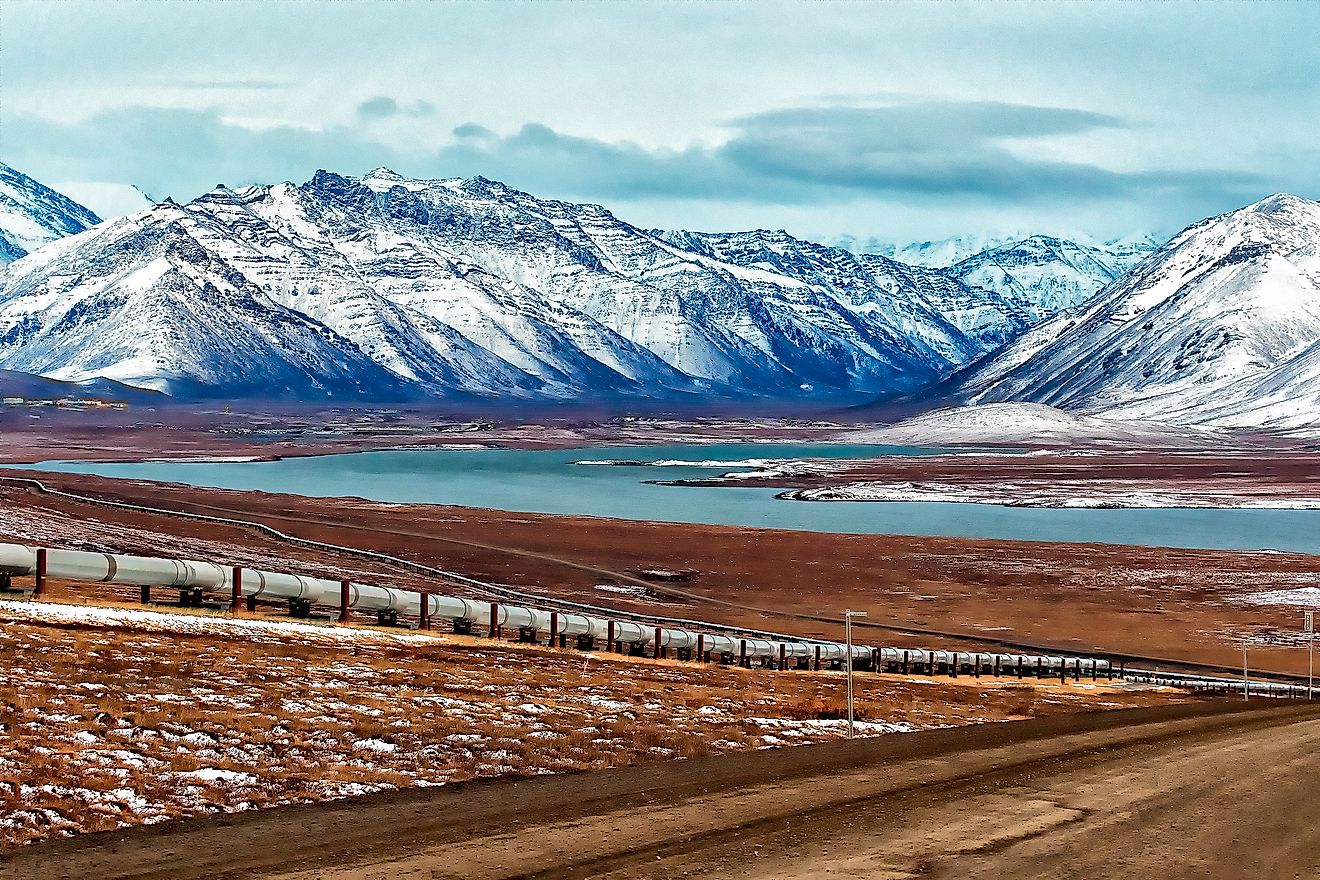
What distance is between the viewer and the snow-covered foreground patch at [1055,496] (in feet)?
558

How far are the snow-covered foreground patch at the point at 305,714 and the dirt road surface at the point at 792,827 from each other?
3.33 ft

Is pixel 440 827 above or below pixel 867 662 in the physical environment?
above

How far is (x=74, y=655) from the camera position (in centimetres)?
2694

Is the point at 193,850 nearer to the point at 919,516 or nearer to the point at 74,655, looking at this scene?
the point at 74,655

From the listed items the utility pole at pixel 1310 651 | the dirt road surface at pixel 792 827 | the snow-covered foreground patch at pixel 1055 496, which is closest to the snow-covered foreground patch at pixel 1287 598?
the utility pole at pixel 1310 651

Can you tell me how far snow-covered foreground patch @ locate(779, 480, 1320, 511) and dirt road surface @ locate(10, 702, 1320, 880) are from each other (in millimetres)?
147626

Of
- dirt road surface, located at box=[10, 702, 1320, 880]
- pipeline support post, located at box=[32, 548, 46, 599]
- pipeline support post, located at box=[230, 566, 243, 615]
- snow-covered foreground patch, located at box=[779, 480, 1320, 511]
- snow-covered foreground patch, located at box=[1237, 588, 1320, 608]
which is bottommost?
snow-covered foreground patch, located at box=[1237, 588, 1320, 608]

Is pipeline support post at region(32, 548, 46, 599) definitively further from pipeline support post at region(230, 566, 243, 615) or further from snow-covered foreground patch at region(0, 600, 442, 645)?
pipeline support post at region(230, 566, 243, 615)

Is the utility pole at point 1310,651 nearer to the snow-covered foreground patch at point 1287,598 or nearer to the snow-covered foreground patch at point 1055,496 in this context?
the snow-covered foreground patch at point 1287,598

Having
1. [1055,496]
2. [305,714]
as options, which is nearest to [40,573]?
[305,714]

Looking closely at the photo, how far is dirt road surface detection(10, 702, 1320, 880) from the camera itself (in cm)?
1736

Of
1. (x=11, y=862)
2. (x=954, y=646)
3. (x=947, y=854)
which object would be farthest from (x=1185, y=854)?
(x=954, y=646)

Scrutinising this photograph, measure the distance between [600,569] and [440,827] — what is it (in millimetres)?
80879

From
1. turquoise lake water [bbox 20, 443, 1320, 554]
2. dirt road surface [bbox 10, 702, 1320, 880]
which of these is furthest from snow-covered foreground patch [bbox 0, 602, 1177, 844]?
turquoise lake water [bbox 20, 443, 1320, 554]
